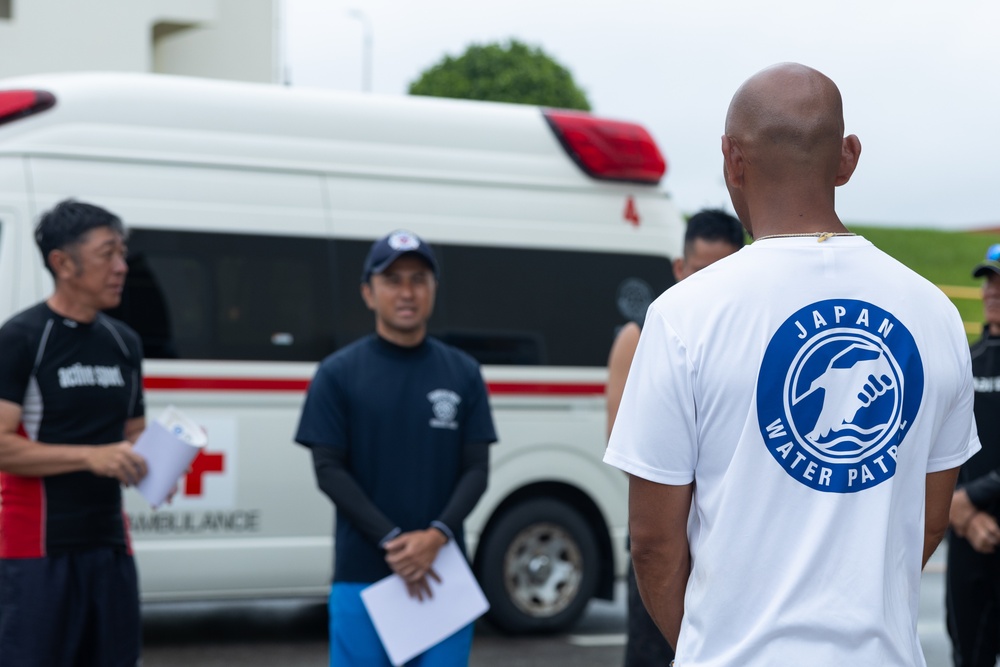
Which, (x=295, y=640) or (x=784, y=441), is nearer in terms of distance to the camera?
(x=784, y=441)

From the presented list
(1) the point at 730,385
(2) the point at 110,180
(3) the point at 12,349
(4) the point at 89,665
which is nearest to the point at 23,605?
(4) the point at 89,665

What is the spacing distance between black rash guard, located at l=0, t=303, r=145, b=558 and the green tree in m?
40.6

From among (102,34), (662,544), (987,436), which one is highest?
(102,34)

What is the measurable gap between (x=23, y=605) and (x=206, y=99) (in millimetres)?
4075

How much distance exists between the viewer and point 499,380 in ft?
24.5

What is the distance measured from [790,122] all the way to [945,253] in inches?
1642

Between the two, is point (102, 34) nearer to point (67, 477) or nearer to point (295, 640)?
point (295, 640)

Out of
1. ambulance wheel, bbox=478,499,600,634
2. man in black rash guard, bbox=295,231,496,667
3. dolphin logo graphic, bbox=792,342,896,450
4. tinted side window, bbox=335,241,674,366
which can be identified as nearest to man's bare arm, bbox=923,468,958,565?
dolphin logo graphic, bbox=792,342,896,450

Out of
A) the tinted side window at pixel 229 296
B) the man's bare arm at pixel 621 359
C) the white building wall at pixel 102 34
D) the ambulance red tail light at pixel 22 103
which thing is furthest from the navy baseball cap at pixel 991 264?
the white building wall at pixel 102 34

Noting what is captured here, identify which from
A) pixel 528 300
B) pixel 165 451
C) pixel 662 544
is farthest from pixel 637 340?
pixel 528 300

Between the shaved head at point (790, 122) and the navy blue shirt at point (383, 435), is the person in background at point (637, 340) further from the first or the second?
the shaved head at point (790, 122)

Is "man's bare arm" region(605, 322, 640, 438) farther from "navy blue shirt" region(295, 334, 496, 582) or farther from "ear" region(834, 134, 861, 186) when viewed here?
"ear" region(834, 134, 861, 186)

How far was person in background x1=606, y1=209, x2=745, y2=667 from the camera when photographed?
13.1 ft

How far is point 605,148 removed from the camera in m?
7.96
